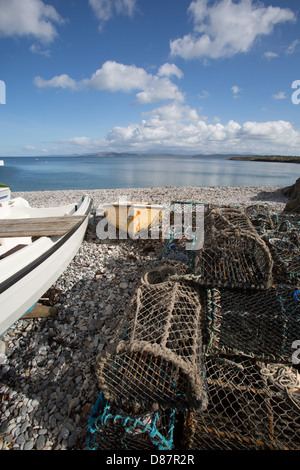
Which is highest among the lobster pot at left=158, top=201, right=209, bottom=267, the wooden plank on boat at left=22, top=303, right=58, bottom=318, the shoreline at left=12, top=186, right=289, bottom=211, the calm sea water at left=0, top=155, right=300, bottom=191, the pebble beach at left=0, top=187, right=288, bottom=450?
the calm sea water at left=0, top=155, right=300, bottom=191

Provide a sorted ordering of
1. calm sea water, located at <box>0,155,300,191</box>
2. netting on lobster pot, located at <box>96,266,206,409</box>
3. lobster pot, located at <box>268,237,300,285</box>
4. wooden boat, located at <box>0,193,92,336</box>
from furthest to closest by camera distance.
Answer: calm sea water, located at <box>0,155,300,191</box>
lobster pot, located at <box>268,237,300,285</box>
wooden boat, located at <box>0,193,92,336</box>
netting on lobster pot, located at <box>96,266,206,409</box>

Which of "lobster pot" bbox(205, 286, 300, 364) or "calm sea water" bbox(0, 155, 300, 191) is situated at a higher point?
"calm sea water" bbox(0, 155, 300, 191)

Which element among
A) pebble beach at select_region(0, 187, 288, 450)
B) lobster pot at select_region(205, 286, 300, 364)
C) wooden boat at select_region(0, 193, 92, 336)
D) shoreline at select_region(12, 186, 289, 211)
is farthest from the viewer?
shoreline at select_region(12, 186, 289, 211)

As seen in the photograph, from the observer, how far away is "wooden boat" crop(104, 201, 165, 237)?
19.2ft

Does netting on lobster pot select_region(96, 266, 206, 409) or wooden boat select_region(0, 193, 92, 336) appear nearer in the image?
netting on lobster pot select_region(96, 266, 206, 409)

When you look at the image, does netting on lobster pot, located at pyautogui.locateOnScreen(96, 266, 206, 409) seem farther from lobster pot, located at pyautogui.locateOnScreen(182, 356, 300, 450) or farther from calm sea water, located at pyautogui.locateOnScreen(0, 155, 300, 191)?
calm sea water, located at pyautogui.locateOnScreen(0, 155, 300, 191)

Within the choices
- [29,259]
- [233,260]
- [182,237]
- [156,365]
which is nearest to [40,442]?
[156,365]

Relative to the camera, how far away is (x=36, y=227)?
4109 mm

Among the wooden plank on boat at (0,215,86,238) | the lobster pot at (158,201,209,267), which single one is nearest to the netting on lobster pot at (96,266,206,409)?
the lobster pot at (158,201,209,267)

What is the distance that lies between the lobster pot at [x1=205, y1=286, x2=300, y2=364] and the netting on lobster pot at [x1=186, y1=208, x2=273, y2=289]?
0.70 ft

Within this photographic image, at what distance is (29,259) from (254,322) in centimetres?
328

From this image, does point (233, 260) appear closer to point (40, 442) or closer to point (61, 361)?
point (61, 361)
